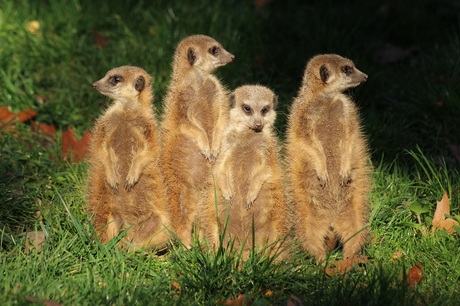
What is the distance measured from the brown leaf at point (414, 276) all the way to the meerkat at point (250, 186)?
830 mm

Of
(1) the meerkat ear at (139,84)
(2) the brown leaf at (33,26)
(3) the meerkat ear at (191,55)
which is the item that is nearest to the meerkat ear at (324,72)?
(3) the meerkat ear at (191,55)

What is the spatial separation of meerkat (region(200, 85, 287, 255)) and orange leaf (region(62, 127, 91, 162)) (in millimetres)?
1561

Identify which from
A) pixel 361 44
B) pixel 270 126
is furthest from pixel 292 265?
pixel 361 44

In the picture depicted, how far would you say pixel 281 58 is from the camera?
7332 mm

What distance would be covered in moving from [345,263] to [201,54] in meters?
1.74

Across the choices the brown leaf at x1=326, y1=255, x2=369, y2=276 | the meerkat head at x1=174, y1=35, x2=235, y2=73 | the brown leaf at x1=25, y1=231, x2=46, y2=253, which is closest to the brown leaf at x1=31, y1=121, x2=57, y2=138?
the meerkat head at x1=174, y1=35, x2=235, y2=73

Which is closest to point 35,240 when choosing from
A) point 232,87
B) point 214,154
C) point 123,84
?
point 123,84

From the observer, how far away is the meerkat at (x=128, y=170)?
5.16m

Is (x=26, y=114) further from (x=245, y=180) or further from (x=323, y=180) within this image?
(x=323, y=180)

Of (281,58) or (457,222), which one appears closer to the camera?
(457,222)

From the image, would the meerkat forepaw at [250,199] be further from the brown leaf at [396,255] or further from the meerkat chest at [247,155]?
the brown leaf at [396,255]

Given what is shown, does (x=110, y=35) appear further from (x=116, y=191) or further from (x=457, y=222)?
(x=457, y=222)

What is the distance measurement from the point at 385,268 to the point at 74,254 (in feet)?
6.09

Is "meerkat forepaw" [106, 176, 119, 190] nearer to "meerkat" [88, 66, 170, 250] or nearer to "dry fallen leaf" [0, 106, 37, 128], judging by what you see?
"meerkat" [88, 66, 170, 250]
